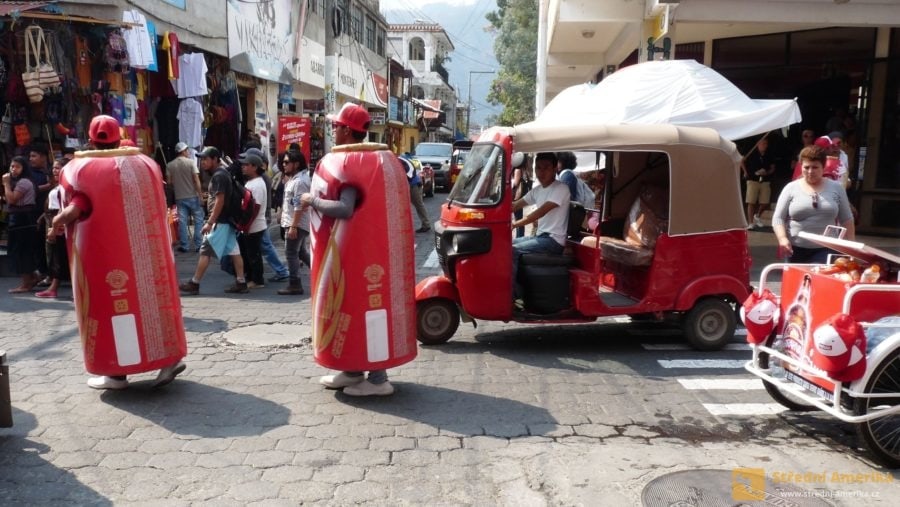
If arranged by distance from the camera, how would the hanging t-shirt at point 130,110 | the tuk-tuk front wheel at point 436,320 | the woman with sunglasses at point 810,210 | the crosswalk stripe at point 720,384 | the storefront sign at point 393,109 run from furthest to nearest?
the storefront sign at point 393,109
the hanging t-shirt at point 130,110
the tuk-tuk front wheel at point 436,320
the woman with sunglasses at point 810,210
the crosswalk stripe at point 720,384

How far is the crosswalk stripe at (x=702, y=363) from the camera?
6281mm

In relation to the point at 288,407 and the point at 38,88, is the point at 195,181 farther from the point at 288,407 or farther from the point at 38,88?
the point at 288,407

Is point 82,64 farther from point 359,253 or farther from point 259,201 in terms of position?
point 359,253

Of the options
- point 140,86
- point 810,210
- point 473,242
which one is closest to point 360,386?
point 473,242

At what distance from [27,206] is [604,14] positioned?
10.3 meters

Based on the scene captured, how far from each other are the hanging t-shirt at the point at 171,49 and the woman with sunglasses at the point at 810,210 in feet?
33.8

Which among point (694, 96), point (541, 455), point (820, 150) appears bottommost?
point (541, 455)

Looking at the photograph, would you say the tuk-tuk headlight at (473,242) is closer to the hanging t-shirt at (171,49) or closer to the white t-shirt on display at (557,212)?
the white t-shirt on display at (557,212)

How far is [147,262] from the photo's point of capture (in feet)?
16.5

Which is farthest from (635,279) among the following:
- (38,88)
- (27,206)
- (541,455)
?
(38,88)

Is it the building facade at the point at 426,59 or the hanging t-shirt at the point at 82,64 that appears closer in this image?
the hanging t-shirt at the point at 82,64

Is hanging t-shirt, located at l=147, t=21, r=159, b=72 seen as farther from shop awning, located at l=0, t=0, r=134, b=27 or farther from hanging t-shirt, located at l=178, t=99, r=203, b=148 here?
hanging t-shirt, located at l=178, t=99, r=203, b=148

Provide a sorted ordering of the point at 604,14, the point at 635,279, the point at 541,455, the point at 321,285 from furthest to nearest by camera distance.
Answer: the point at 604,14, the point at 635,279, the point at 321,285, the point at 541,455

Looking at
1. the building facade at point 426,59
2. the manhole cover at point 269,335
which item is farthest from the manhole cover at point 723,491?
the building facade at point 426,59
